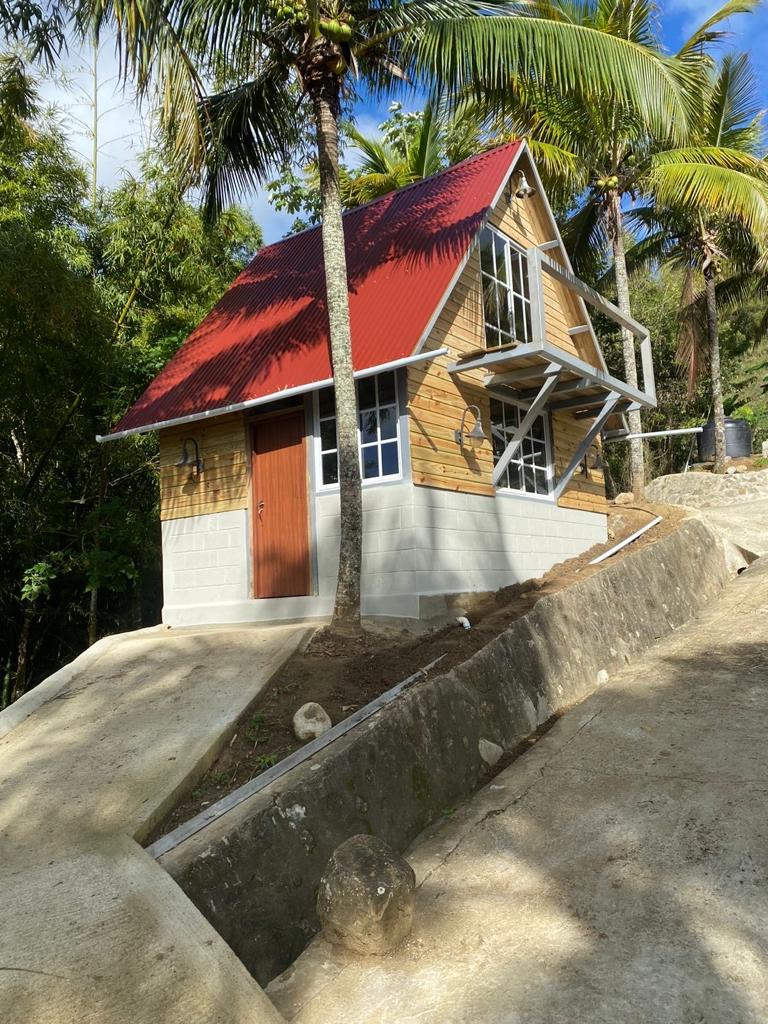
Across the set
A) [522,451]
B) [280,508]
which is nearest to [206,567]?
[280,508]

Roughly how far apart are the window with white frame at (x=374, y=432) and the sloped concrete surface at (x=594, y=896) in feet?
11.4

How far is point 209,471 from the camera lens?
1061 centimetres

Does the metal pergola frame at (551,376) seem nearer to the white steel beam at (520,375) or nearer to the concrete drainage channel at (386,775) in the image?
the white steel beam at (520,375)

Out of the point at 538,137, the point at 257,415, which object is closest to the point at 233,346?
the point at 257,415

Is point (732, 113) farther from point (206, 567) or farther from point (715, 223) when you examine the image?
point (206, 567)

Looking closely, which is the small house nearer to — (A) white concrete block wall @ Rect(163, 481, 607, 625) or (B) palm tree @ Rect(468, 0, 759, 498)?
(A) white concrete block wall @ Rect(163, 481, 607, 625)

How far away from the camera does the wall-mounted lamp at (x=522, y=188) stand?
1160 cm

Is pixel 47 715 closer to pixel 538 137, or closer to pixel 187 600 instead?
pixel 187 600

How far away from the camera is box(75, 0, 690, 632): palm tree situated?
7.44 meters

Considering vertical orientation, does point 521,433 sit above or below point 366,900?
above

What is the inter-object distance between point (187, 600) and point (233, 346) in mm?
3603

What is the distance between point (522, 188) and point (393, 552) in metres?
6.16

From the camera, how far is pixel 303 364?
9.46m

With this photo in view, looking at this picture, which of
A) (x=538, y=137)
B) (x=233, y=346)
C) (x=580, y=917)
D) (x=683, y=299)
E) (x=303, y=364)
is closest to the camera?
(x=580, y=917)
